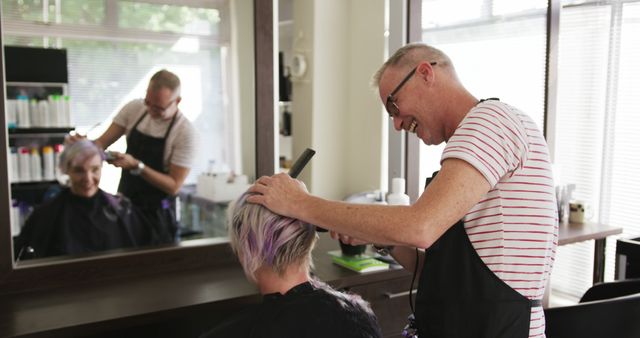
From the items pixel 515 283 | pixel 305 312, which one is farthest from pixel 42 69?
pixel 515 283

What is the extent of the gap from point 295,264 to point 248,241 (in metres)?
0.13

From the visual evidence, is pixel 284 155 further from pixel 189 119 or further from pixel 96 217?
pixel 96 217

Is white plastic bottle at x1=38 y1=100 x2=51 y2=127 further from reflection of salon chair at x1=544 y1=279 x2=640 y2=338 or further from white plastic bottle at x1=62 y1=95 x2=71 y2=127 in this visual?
reflection of salon chair at x1=544 y1=279 x2=640 y2=338

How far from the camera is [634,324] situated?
1.59 meters

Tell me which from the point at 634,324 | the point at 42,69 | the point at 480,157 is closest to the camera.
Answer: the point at 480,157

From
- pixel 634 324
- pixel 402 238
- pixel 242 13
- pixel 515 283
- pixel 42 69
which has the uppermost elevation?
pixel 242 13

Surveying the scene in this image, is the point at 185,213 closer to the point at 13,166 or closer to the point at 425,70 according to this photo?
the point at 13,166

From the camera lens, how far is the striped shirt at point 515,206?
1.17 metres

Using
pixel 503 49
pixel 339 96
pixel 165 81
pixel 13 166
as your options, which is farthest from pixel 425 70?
pixel 339 96

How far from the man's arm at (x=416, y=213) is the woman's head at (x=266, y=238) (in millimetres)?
144

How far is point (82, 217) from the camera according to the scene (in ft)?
6.50

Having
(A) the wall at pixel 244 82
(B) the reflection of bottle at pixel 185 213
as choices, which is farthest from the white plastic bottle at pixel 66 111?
(A) the wall at pixel 244 82

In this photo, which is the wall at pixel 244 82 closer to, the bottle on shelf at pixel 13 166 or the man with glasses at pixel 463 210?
the bottle on shelf at pixel 13 166

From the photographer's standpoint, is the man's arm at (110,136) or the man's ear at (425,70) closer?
the man's ear at (425,70)
